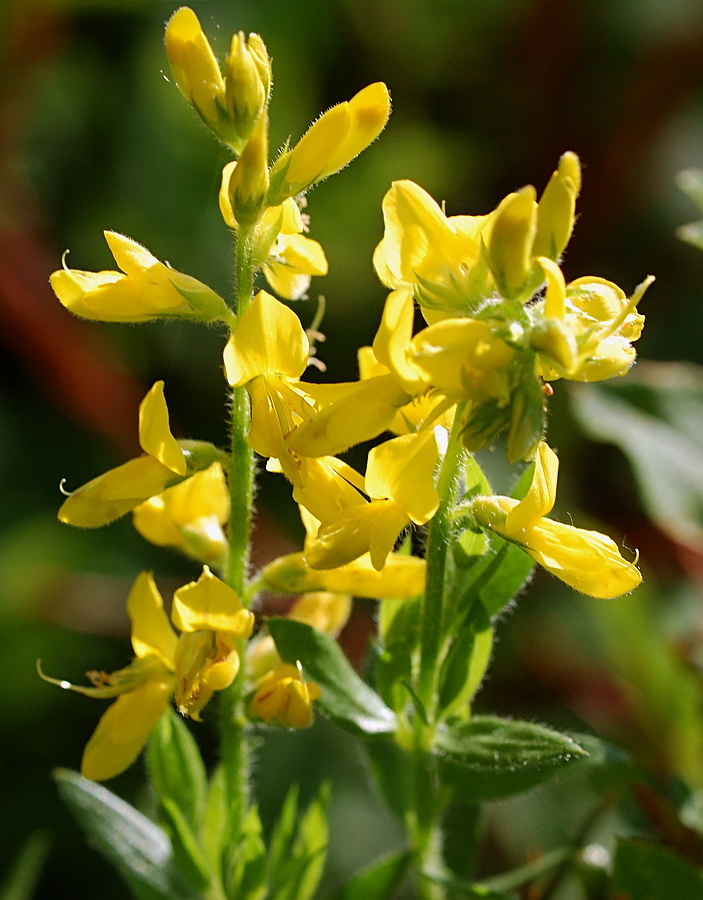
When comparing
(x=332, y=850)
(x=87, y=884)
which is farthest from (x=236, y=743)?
(x=87, y=884)

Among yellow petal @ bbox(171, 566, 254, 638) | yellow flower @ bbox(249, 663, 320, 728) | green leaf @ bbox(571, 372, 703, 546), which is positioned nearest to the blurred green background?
green leaf @ bbox(571, 372, 703, 546)

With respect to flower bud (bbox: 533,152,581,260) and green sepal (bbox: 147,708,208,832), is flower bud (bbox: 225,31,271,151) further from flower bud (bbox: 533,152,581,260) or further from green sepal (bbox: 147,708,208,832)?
green sepal (bbox: 147,708,208,832)

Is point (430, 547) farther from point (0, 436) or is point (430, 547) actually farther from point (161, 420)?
point (0, 436)

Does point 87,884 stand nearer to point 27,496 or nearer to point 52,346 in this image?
point 27,496

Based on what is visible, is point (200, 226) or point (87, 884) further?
point (200, 226)

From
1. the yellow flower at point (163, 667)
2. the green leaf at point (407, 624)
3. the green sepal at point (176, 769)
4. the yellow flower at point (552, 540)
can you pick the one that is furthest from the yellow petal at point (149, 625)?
the yellow flower at point (552, 540)

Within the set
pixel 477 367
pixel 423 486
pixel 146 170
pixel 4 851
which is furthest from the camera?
pixel 146 170

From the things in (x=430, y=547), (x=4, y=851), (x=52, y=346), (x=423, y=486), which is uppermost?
(x=423, y=486)

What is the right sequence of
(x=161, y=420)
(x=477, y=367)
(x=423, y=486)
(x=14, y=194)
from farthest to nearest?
(x=14, y=194) → (x=161, y=420) → (x=423, y=486) → (x=477, y=367)

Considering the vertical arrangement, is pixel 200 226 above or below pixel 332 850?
above
